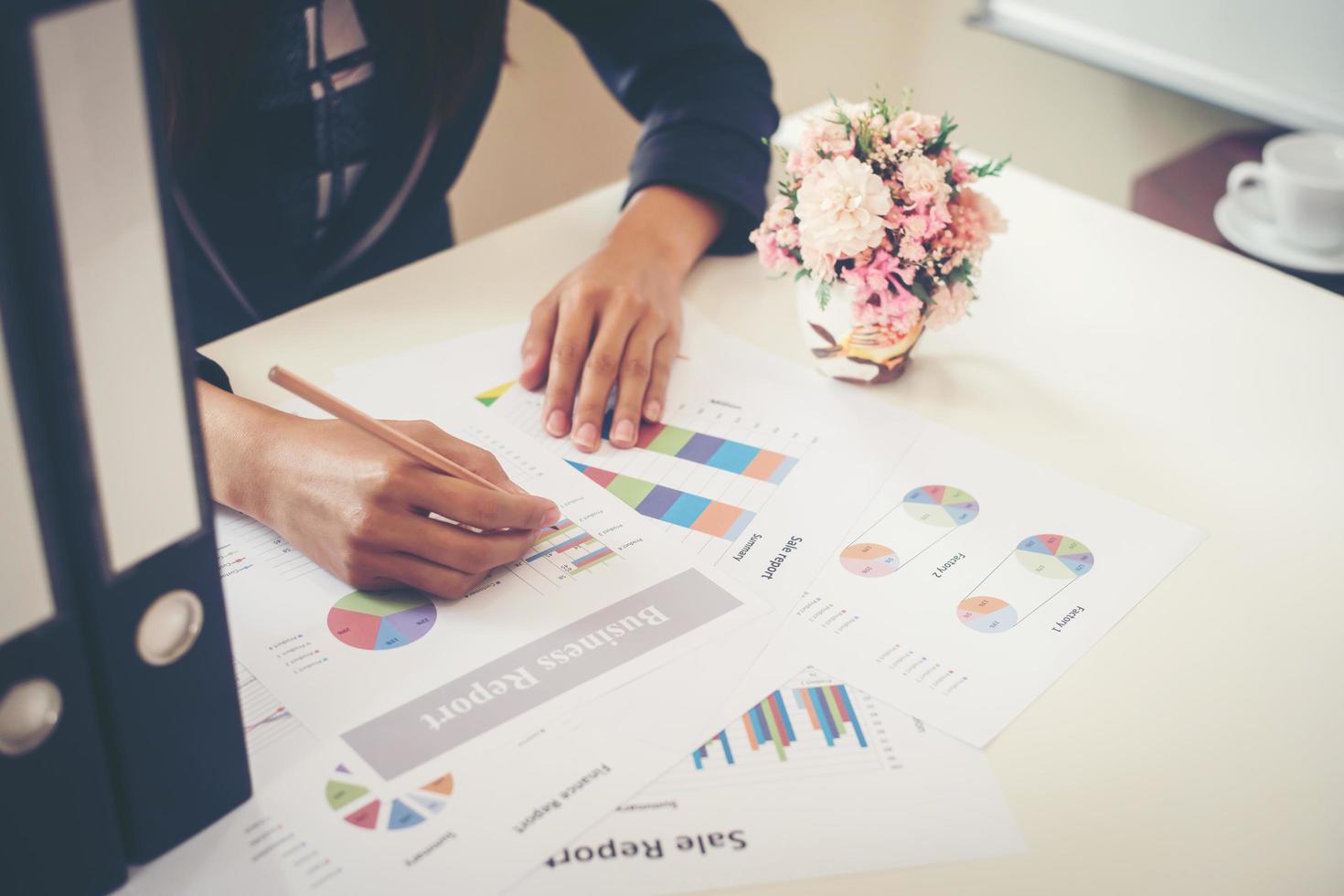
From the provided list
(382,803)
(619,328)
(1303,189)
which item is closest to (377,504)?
(382,803)

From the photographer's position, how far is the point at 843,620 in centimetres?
65

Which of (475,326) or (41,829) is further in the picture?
(475,326)

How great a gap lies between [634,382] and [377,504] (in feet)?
0.82

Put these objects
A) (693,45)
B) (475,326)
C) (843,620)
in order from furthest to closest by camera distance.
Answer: (693,45)
(475,326)
(843,620)

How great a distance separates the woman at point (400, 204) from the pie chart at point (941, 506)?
205 millimetres

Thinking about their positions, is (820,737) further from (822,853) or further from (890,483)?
(890,483)

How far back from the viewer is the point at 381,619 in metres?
0.64

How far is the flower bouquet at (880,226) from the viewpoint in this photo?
763 mm

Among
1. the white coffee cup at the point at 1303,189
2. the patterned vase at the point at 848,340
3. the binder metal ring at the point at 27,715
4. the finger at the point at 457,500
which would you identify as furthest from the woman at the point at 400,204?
the white coffee cup at the point at 1303,189

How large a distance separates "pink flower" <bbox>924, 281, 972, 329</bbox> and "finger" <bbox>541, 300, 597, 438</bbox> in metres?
0.27

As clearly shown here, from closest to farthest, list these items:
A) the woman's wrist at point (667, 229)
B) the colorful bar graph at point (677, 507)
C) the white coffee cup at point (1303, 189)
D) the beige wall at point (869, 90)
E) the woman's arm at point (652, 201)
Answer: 1. the colorful bar graph at point (677, 507)
2. the woman's arm at point (652, 201)
3. the woman's wrist at point (667, 229)
4. the white coffee cup at point (1303, 189)
5. the beige wall at point (869, 90)

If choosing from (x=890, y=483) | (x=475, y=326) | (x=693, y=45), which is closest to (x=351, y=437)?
(x=475, y=326)

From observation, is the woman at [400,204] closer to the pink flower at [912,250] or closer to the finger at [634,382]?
the finger at [634,382]

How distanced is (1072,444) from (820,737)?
0.36 m
